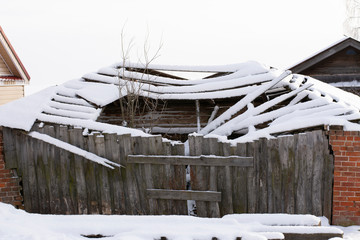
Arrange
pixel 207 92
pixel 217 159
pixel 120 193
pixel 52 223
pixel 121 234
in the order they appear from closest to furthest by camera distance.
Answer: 1. pixel 121 234
2. pixel 52 223
3. pixel 217 159
4. pixel 120 193
5. pixel 207 92

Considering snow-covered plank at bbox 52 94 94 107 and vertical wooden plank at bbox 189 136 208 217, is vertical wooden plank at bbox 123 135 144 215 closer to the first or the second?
vertical wooden plank at bbox 189 136 208 217

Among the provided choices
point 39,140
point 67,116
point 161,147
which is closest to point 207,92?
point 161,147

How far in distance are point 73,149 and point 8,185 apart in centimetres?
149

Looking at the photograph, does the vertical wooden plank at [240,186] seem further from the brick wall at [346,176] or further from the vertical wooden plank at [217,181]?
the brick wall at [346,176]

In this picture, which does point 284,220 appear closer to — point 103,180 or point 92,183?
point 103,180

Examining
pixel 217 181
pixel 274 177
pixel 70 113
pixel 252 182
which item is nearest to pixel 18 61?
pixel 70 113

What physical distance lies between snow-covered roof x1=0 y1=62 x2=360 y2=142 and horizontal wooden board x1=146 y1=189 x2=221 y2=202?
39.8 inches

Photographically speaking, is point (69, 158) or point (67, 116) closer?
point (69, 158)

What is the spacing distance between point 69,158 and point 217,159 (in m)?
2.67

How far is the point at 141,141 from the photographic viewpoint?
229 inches

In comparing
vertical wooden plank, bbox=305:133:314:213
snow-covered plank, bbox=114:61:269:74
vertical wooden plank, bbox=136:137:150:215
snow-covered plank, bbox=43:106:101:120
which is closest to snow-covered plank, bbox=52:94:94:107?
snow-covered plank, bbox=43:106:101:120

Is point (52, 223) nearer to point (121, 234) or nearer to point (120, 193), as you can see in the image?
point (121, 234)

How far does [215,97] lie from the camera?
759 cm

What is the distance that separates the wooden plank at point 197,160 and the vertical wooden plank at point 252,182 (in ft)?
0.34
